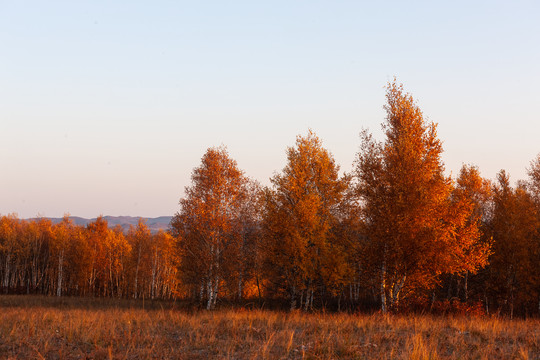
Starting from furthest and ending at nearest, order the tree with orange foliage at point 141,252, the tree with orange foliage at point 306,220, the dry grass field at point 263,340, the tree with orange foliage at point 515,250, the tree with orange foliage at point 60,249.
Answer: the tree with orange foliage at point 141,252 → the tree with orange foliage at point 60,249 → the tree with orange foliage at point 515,250 → the tree with orange foliage at point 306,220 → the dry grass field at point 263,340

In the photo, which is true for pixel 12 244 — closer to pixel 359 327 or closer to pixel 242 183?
pixel 242 183

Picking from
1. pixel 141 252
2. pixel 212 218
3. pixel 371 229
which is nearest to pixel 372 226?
pixel 371 229

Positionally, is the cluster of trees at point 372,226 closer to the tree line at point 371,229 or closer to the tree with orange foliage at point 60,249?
the tree line at point 371,229

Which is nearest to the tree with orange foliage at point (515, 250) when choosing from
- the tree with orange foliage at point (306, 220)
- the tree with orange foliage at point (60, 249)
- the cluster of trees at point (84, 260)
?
the tree with orange foliage at point (306, 220)

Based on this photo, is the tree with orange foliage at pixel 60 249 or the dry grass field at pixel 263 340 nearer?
the dry grass field at pixel 263 340

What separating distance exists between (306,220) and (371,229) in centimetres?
630

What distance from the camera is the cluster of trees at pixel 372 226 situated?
18.0 meters

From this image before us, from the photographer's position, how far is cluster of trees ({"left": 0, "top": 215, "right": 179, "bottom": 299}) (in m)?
68.3

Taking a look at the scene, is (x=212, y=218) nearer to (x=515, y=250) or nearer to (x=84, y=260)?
(x=515, y=250)

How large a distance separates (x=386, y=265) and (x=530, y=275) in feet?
79.5

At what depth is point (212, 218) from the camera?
28297 millimetres

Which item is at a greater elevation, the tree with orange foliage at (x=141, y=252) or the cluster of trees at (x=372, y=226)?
the cluster of trees at (x=372, y=226)

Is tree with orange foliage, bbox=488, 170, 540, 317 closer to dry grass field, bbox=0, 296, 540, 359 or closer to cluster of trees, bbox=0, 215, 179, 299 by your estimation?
dry grass field, bbox=0, 296, 540, 359

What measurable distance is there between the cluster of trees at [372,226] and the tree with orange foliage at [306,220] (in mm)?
74
